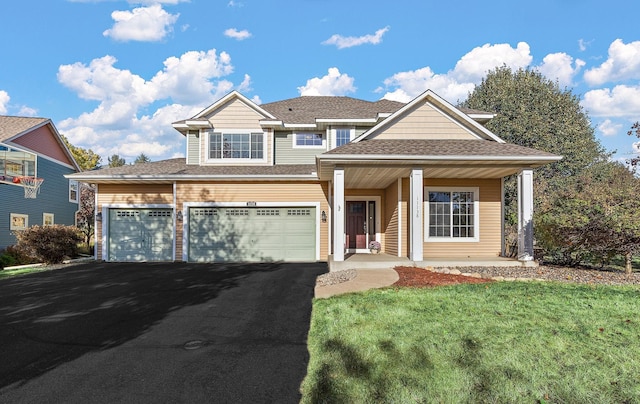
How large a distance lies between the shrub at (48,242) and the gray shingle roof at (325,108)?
9.92 metres

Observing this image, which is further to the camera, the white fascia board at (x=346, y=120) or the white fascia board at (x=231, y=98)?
the white fascia board at (x=231, y=98)

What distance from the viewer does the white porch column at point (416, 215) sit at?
10.5 metres

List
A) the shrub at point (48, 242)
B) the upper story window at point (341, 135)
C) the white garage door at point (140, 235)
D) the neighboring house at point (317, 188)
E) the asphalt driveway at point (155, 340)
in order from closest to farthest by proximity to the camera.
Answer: the asphalt driveway at point (155, 340) < the neighboring house at point (317, 188) < the shrub at point (48, 242) < the white garage door at point (140, 235) < the upper story window at point (341, 135)

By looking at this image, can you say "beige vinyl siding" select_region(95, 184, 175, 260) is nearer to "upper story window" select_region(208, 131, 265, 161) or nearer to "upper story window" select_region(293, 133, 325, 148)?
"upper story window" select_region(208, 131, 265, 161)

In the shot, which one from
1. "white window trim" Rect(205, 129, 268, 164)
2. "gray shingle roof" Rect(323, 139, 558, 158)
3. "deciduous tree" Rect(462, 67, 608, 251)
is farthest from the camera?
"deciduous tree" Rect(462, 67, 608, 251)

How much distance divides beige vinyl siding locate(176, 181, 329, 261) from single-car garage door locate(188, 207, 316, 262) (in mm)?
370

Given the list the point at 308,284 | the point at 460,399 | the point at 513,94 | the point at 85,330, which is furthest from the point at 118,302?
the point at 513,94

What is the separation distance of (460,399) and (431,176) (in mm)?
9684

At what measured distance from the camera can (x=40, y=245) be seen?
43.7 ft

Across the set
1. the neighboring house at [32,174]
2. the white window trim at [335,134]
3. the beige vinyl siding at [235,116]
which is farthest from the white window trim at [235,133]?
the neighboring house at [32,174]

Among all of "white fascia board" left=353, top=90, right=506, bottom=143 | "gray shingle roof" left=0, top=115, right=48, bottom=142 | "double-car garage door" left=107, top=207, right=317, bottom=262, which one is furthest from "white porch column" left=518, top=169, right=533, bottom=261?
"gray shingle roof" left=0, top=115, right=48, bottom=142

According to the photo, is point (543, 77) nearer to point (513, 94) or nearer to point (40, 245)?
point (513, 94)

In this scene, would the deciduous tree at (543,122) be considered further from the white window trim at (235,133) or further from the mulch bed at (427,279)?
the mulch bed at (427,279)

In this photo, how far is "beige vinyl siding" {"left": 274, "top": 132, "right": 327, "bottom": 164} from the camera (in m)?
16.0
